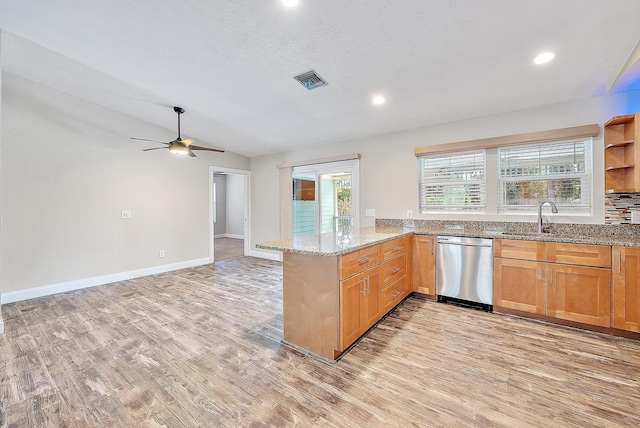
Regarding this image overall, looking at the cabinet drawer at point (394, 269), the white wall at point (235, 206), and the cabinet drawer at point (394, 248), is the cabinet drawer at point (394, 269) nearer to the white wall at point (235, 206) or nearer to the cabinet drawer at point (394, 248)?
the cabinet drawer at point (394, 248)

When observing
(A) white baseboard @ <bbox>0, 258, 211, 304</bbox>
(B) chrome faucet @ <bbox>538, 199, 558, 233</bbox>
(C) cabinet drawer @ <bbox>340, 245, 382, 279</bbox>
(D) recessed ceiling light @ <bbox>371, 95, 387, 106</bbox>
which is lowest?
(A) white baseboard @ <bbox>0, 258, 211, 304</bbox>

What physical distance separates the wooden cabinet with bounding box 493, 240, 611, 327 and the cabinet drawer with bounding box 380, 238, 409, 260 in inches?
38.6

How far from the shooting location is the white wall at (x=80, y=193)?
11.9 ft

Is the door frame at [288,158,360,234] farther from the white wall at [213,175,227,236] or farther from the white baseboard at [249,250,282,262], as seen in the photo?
the white wall at [213,175,227,236]

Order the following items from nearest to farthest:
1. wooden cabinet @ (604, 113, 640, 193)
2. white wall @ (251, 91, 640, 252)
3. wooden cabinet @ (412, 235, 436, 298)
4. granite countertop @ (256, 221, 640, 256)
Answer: granite countertop @ (256, 221, 640, 256), wooden cabinet @ (604, 113, 640, 193), white wall @ (251, 91, 640, 252), wooden cabinet @ (412, 235, 436, 298)

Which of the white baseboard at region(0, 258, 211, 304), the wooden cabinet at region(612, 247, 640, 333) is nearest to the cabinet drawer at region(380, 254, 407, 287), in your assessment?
the wooden cabinet at region(612, 247, 640, 333)

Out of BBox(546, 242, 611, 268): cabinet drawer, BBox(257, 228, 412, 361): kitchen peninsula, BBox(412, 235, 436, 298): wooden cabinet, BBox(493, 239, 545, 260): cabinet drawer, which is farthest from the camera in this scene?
BBox(412, 235, 436, 298): wooden cabinet

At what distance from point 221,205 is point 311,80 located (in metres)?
7.87

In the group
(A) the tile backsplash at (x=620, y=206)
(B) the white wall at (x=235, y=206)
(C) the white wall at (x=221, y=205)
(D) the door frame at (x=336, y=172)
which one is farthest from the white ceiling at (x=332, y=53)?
(C) the white wall at (x=221, y=205)

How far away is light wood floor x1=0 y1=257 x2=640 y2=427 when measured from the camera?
1.62 m

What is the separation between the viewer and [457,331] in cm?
267

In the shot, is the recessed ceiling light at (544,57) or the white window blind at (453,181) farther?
the white window blind at (453,181)

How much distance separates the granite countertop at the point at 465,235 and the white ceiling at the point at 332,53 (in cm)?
148

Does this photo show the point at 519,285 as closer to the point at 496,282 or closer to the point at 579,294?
the point at 496,282
